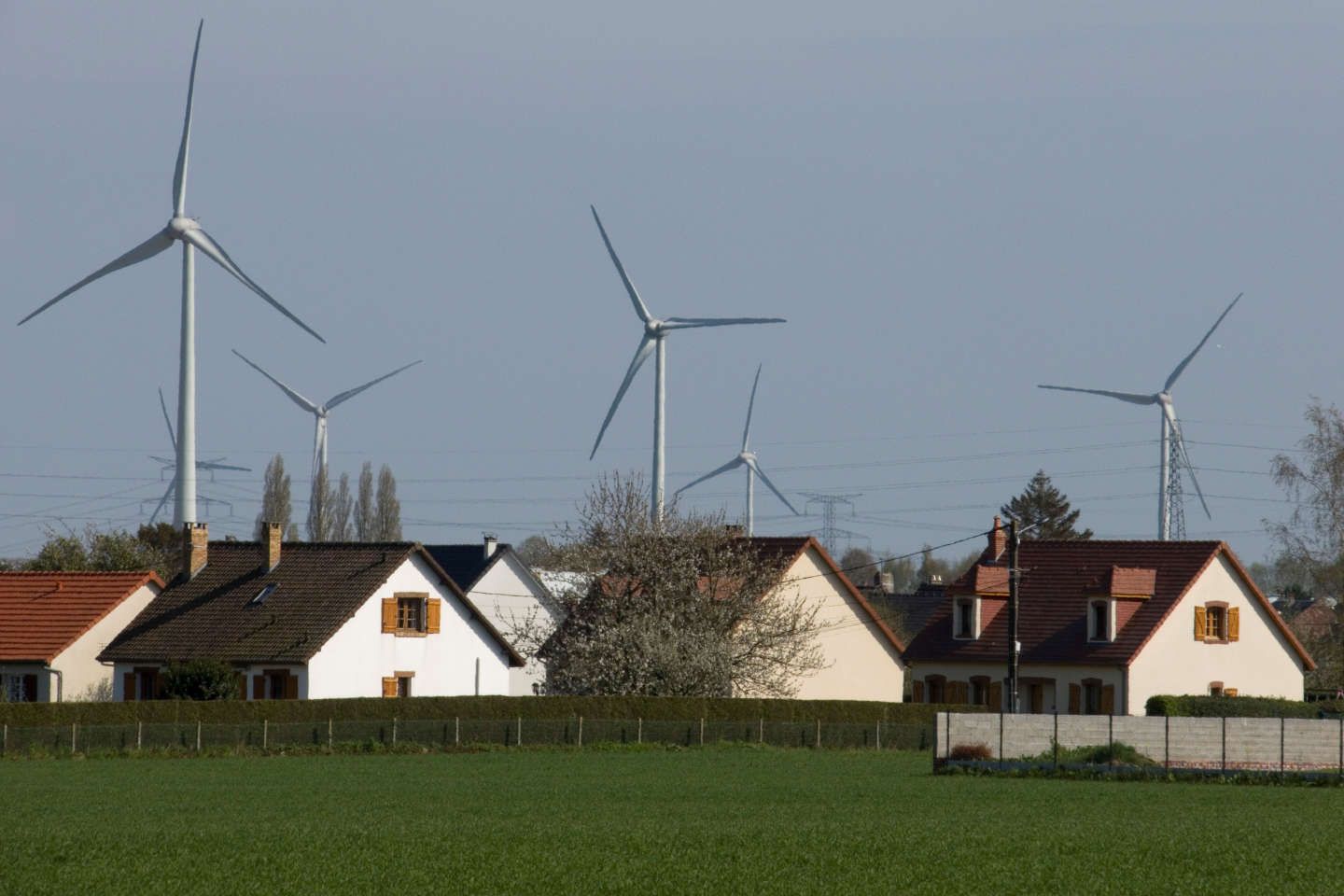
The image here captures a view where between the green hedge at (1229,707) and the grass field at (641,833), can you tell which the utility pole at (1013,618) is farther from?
the green hedge at (1229,707)

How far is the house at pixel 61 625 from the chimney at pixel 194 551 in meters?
1.29

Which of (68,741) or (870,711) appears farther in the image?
(870,711)

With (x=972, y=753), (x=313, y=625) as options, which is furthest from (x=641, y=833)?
(x=313, y=625)

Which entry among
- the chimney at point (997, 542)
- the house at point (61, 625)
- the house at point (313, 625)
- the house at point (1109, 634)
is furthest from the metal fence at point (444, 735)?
the chimney at point (997, 542)

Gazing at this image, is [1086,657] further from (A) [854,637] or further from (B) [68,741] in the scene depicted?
(B) [68,741]

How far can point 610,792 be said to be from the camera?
1885 inches

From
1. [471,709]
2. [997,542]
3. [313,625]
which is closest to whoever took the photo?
[471,709]

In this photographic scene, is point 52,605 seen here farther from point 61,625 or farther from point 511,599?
point 511,599

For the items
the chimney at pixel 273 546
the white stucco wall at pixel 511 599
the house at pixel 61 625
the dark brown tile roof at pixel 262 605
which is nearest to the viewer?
the dark brown tile roof at pixel 262 605

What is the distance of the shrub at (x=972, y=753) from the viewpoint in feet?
185

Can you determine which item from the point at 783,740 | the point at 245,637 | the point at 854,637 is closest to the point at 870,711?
the point at 783,740

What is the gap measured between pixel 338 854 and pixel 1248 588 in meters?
59.1

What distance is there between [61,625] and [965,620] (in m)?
37.5

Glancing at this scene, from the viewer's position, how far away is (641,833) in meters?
35.9
